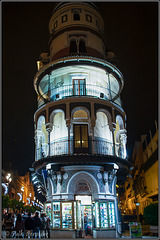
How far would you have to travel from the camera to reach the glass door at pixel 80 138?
2122cm

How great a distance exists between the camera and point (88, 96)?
2162cm

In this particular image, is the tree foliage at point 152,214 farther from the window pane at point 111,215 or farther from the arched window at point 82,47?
the arched window at point 82,47

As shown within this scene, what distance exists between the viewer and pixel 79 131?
22.1 m

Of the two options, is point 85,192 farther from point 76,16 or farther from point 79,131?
point 76,16

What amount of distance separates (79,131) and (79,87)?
4430 mm

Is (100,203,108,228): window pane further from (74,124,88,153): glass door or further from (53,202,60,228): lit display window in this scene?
(74,124,88,153): glass door

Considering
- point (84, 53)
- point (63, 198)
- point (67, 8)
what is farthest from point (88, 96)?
point (67, 8)

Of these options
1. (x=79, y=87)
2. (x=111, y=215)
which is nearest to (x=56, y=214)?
(x=111, y=215)

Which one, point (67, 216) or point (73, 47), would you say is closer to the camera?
point (67, 216)

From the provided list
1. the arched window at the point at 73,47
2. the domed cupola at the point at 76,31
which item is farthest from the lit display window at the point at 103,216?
the arched window at the point at 73,47

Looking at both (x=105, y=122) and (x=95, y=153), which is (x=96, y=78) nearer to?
(x=105, y=122)

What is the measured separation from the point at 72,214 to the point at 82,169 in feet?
11.4

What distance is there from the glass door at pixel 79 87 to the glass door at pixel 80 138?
311 cm

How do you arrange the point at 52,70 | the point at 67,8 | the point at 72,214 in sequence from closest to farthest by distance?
the point at 72,214
the point at 52,70
the point at 67,8
